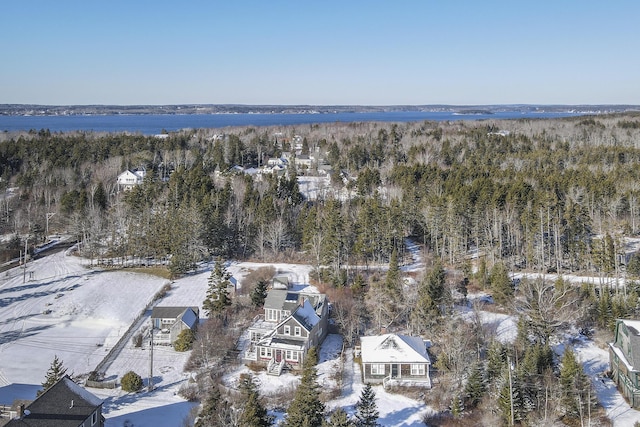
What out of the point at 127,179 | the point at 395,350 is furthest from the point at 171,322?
the point at 127,179

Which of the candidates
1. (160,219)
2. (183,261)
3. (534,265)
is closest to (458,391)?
(534,265)

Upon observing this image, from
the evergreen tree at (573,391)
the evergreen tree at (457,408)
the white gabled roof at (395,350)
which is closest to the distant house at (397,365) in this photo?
the white gabled roof at (395,350)

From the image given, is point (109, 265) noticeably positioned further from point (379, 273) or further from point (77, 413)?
point (77, 413)

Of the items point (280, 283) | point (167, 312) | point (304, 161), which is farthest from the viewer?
point (304, 161)

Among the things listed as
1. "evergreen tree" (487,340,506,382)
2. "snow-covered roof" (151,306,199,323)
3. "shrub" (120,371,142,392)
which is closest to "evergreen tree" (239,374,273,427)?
"shrub" (120,371,142,392)

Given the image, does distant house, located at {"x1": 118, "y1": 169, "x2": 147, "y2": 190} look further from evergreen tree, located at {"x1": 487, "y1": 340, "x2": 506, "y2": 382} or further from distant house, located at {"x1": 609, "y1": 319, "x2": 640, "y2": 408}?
distant house, located at {"x1": 609, "y1": 319, "x2": 640, "y2": 408}

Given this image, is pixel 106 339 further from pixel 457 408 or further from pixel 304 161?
pixel 304 161

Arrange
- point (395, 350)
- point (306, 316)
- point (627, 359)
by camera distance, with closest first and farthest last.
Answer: point (627, 359) < point (395, 350) < point (306, 316)
